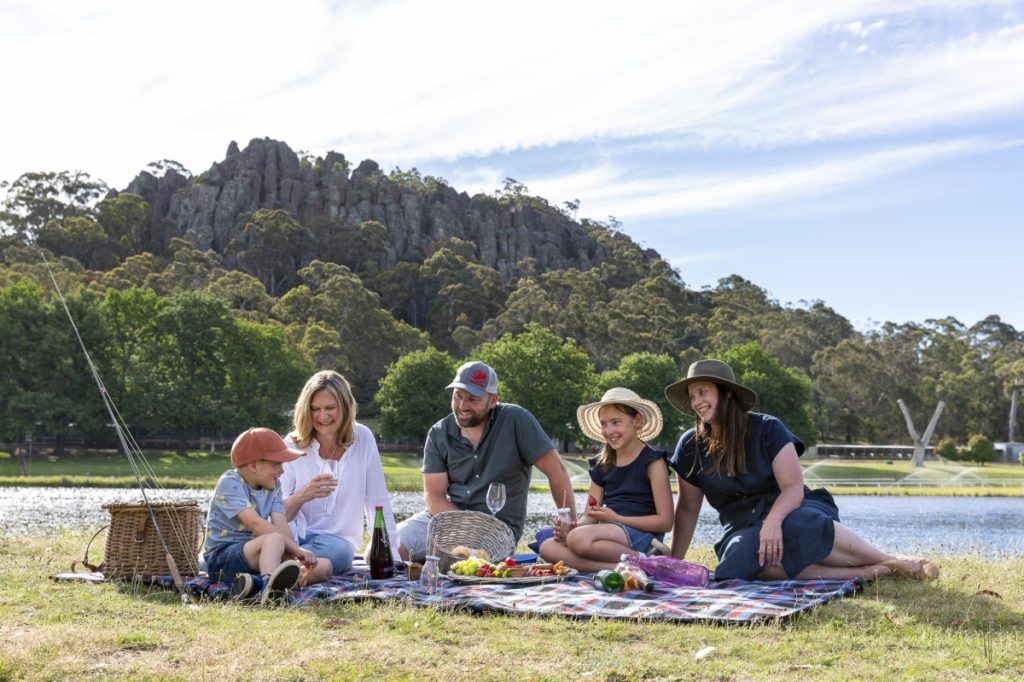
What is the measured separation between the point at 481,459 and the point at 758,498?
→ 182 cm

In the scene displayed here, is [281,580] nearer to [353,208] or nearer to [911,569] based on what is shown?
[911,569]

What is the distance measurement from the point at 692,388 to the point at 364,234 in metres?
98.7

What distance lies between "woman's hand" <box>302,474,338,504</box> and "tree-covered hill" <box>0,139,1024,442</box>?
4220 centimetres

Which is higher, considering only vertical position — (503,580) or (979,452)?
(503,580)

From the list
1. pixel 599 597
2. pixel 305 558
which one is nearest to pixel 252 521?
pixel 305 558

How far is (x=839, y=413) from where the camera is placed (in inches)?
3004

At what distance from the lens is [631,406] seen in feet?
22.3

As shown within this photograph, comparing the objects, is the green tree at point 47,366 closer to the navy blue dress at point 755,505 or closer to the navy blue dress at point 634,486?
the navy blue dress at point 634,486

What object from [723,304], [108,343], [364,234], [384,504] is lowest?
[384,504]

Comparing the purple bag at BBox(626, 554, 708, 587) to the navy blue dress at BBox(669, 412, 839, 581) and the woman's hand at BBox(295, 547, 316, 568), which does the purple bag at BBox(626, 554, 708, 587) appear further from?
the woman's hand at BBox(295, 547, 316, 568)

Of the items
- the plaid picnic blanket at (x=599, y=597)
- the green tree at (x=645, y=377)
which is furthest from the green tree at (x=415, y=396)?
the plaid picnic blanket at (x=599, y=597)

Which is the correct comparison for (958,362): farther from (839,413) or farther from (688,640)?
(688,640)

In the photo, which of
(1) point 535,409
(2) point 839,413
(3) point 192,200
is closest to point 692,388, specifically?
(1) point 535,409

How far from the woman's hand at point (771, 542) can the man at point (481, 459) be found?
1319mm
